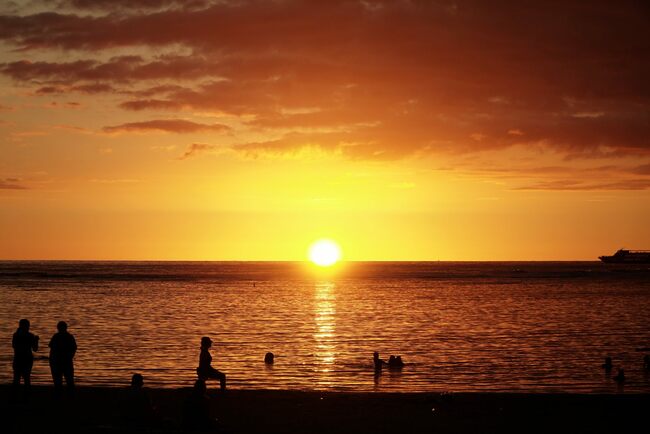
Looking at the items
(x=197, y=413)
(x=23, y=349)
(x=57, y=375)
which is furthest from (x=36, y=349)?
(x=197, y=413)

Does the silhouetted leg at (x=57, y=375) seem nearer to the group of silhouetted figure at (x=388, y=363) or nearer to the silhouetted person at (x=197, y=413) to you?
the silhouetted person at (x=197, y=413)

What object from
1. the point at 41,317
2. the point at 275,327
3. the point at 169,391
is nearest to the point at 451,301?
the point at 275,327

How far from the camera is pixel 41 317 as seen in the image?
62.8m

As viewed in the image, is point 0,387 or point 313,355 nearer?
Result: point 0,387

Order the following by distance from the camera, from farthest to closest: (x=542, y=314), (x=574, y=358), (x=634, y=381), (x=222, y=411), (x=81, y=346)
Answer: (x=542, y=314) → (x=81, y=346) → (x=574, y=358) → (x=634, y=381) → (x=222, y=411)

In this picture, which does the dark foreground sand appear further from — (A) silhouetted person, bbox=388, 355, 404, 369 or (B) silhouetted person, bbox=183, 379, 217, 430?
(A) silhouetted person, bbox=388, 355, 404, 369

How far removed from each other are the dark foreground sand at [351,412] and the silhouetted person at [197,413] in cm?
65

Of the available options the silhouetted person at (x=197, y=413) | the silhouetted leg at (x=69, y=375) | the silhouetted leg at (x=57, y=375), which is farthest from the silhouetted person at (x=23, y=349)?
the silhouetted person at (x=197, y=413)

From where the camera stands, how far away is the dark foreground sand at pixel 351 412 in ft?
63.7

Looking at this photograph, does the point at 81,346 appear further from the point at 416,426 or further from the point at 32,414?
the point at 416,426

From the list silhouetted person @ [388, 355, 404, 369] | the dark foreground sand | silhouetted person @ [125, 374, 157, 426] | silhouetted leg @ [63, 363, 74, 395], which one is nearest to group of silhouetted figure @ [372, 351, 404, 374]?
silhouetted person @ [388, 355, 404, 369]

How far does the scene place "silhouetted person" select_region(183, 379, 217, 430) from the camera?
1822 centimetres

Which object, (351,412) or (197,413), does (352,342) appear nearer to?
(351,412)

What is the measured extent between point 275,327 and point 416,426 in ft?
125
